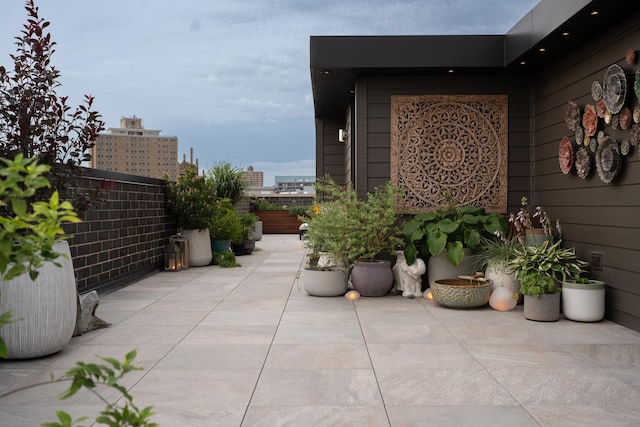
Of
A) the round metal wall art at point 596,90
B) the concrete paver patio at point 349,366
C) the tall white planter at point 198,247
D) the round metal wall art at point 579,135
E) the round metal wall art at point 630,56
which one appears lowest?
the concrete paver patio at point 349,366

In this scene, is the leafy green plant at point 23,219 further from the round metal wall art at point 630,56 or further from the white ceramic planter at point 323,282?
the white ceramic planter at point 323,282

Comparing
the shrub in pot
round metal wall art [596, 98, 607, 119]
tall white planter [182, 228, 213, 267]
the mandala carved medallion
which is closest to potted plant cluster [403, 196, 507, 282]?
the mandala carved medallion

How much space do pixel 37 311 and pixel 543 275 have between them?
3.78m

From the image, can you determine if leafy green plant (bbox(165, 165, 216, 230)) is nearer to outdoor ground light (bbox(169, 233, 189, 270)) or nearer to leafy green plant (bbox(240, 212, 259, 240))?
outdoor ground light (bbox(169, 233, 189, 270))

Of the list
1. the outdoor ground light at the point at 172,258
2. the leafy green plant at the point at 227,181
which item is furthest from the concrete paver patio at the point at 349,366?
the leafy green plant at the point at 227,181

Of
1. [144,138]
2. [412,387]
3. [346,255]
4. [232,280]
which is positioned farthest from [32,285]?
[144,138]

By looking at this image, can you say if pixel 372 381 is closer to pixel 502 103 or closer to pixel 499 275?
pixel 499 275

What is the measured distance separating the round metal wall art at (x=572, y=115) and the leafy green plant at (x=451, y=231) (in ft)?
3.76

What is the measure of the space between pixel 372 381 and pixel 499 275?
2699 millimetres

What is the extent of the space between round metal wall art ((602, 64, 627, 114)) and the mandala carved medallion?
1821mm

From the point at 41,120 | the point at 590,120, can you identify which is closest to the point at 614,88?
the point at 590,120

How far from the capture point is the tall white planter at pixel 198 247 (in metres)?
8.31

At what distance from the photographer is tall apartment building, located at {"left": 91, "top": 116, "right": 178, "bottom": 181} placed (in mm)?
7067

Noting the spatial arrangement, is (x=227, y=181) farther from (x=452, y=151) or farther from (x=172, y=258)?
(x=452, y=151)
